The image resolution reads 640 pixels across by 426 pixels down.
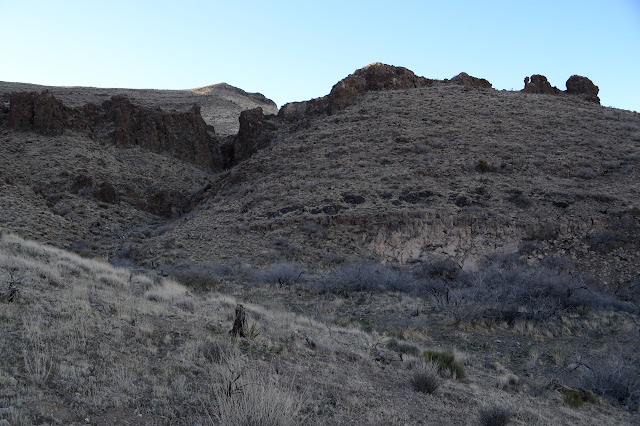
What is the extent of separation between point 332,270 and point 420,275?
149 inches

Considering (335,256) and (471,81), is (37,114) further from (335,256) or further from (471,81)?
(471,81)

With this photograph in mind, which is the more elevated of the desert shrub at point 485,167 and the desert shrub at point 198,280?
the desert shrub at point 485,167

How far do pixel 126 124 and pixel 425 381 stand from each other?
3575cm

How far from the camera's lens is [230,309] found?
11.8 meters

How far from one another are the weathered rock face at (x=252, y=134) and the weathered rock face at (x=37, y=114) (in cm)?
1270

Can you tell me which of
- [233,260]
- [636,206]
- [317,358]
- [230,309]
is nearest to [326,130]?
[233,260]

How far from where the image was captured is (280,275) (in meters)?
19.8

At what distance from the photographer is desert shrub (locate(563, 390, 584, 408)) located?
8227 millimetres

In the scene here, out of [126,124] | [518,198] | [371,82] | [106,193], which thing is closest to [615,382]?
[518,198]

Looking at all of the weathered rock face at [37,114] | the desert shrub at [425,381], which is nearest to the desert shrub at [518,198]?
the desert shrub at [425,381]

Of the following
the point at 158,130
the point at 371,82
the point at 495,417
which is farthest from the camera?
the point at 371,82

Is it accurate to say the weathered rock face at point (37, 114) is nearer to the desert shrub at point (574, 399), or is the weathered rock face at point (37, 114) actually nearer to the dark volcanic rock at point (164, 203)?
the dark volcanic rock at point (164, 203)

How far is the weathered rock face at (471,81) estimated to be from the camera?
43562mm

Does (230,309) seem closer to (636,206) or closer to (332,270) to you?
(332,270)
